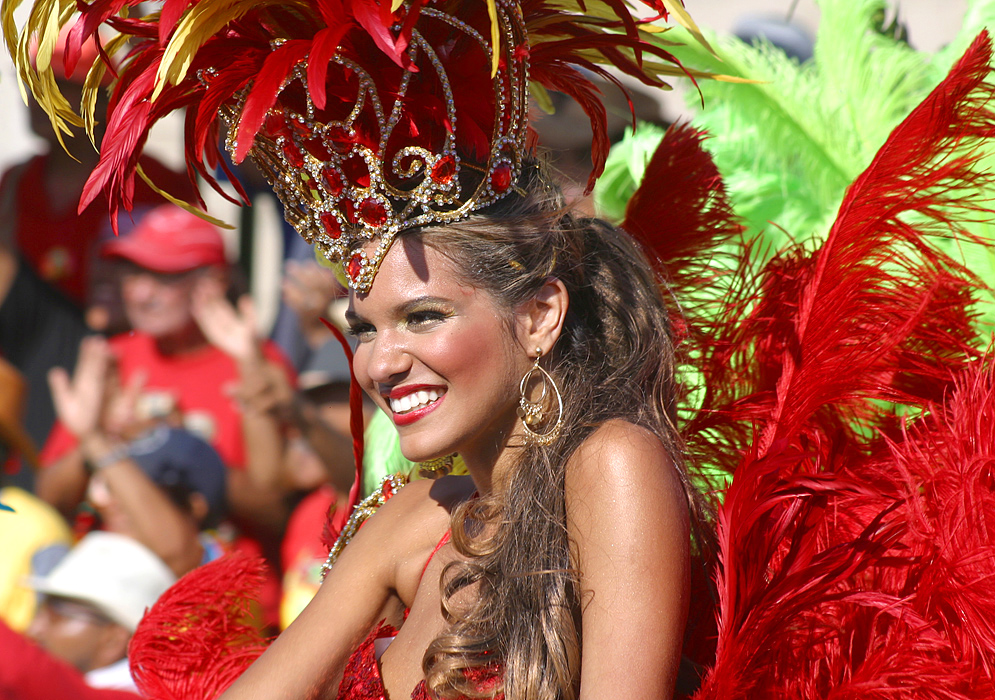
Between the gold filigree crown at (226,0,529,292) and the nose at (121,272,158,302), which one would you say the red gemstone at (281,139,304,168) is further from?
the nose at (121,272,158,302)

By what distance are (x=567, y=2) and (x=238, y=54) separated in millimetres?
588

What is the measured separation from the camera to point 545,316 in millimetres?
1675

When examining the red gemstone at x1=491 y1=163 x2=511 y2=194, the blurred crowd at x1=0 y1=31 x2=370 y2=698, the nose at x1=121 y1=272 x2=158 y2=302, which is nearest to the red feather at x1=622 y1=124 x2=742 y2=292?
the red gemstone at x1=491 y1=163 x2=511 y2=194

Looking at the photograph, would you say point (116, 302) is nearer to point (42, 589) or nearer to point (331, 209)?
point (42, 589)

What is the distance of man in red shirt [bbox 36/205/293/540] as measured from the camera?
339cm

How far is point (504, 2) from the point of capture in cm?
159

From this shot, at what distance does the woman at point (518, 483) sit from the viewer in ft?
4.61

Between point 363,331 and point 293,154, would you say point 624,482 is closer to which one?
point 363,331

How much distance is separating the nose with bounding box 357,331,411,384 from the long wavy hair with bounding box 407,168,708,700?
157mm

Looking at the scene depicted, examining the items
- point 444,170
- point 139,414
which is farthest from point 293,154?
point 139,414

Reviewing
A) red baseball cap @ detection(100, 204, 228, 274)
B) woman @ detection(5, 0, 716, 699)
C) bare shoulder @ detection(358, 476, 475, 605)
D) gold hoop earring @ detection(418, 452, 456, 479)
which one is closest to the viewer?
woman @ detection(5, 0, 716, 699)

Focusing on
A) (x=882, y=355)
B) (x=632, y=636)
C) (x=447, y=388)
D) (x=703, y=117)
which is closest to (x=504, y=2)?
(x=447, y=388)

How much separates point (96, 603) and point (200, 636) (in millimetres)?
1152

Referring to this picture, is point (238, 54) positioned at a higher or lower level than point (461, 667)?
higher
